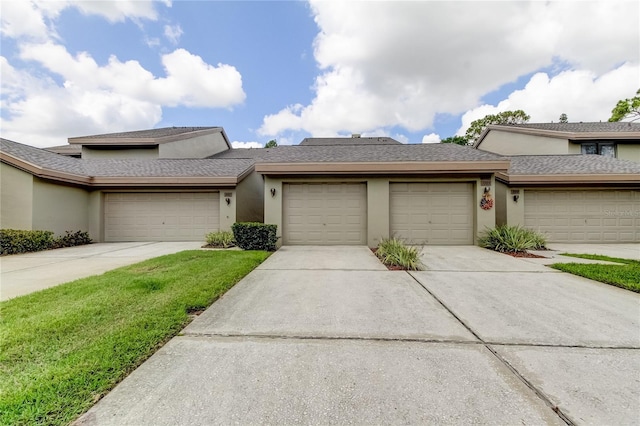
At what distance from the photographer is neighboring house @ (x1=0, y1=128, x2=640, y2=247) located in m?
9.17

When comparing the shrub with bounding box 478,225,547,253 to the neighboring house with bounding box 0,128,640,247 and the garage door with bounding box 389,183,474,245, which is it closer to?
the neighboring house with bounding box 0,128,640,247

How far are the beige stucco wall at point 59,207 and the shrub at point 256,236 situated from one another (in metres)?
6.91

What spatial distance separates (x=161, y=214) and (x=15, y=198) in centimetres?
423

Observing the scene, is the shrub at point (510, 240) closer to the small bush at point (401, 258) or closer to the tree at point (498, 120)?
the small bush at point (401, 258)

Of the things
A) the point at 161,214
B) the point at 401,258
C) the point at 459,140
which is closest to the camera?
the point at 401,258

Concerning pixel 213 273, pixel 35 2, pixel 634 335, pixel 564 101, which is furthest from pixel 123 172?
pixel 564 101

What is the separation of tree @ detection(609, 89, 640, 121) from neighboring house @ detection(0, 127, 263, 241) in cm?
2880

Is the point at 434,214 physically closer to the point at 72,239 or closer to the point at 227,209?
the point at 227,209

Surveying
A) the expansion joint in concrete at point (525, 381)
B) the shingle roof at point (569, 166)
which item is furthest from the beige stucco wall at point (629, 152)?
the expansion joint in concrete at point (525, 381)

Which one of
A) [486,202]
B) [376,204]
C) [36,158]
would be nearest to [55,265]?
[36,158]

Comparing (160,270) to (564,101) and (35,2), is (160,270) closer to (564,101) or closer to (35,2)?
(35,2)

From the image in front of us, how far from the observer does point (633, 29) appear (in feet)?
34.4

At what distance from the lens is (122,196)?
1085 centimetres

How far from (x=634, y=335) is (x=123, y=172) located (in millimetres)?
15072
